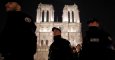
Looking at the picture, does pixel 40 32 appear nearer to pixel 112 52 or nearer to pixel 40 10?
pixel 40 10

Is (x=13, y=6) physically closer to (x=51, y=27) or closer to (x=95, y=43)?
(x=95, y=43)

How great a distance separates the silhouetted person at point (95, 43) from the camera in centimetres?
682

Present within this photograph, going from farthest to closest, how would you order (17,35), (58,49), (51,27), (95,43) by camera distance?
(51,27) < (58,49) < (95,43) < (17,35)

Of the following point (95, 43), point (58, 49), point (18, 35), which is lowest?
→ point (58, 49)

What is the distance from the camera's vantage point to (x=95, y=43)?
6.90 m

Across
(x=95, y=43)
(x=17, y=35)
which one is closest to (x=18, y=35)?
(x=17, y=35)

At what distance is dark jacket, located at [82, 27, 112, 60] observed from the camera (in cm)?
683

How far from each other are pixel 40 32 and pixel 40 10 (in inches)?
221

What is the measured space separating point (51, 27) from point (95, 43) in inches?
1918

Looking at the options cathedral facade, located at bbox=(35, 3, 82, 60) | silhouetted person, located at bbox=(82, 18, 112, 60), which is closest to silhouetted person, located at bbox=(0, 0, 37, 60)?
silhouetted person, located at bbox=(82, 18, 112, 60)

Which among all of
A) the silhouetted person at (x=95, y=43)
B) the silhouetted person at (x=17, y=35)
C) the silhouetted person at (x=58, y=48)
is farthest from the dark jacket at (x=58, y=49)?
the silhouetted person at (x=17, y=35)

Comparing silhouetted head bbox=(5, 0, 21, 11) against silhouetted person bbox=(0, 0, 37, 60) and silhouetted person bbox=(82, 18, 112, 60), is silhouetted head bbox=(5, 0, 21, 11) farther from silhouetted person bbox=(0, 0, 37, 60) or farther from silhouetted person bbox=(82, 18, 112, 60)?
silhouetted person bbox=(82, 18, 112, 60)

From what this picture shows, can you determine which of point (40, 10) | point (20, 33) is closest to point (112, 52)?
point (20, 33)

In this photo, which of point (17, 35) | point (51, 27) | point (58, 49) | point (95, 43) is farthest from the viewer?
point (51, 27)
